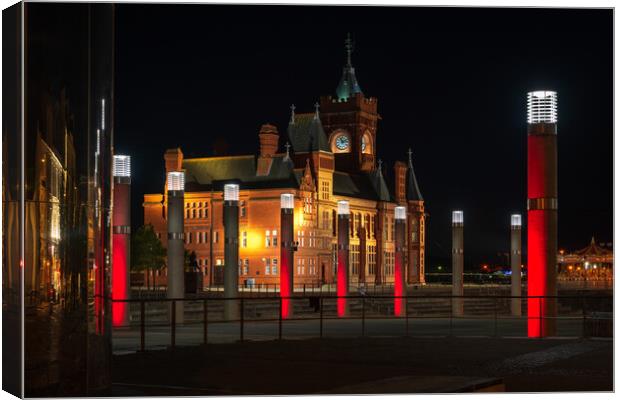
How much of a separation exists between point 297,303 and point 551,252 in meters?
21.3

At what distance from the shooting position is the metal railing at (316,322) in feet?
62.2

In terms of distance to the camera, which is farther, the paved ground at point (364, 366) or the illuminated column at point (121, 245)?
the illuminated column at point (121, 245)

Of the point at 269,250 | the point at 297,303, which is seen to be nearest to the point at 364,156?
the point at 269,250

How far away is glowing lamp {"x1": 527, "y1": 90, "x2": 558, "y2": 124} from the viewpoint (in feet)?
60.3

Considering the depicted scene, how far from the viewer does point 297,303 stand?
39.4 m

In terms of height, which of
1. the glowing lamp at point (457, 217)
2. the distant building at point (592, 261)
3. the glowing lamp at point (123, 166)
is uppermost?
the glowing lamp at point (123, 166)

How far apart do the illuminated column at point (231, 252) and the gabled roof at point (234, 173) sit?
4127 centimetres

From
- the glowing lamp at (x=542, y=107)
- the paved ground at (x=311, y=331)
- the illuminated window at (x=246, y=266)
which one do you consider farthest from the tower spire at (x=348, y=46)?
the glowing lamp at (x=542, y=107)

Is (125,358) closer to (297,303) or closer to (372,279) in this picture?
(297,303)

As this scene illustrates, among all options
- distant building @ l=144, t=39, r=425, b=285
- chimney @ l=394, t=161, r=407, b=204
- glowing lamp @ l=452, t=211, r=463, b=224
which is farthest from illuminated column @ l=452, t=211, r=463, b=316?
chimney @ l=394, t=161, r=407, b=204

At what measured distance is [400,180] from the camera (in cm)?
9112

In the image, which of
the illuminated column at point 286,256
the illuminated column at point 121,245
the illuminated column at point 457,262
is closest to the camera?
the illuminated column at point 121,245

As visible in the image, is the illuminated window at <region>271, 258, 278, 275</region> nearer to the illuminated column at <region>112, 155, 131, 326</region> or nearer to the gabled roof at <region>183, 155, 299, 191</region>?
the gabled roof at <region>183, 155, 299, 191</region>

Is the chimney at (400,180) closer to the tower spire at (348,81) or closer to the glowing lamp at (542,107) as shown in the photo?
the tower spire at (348,81)
